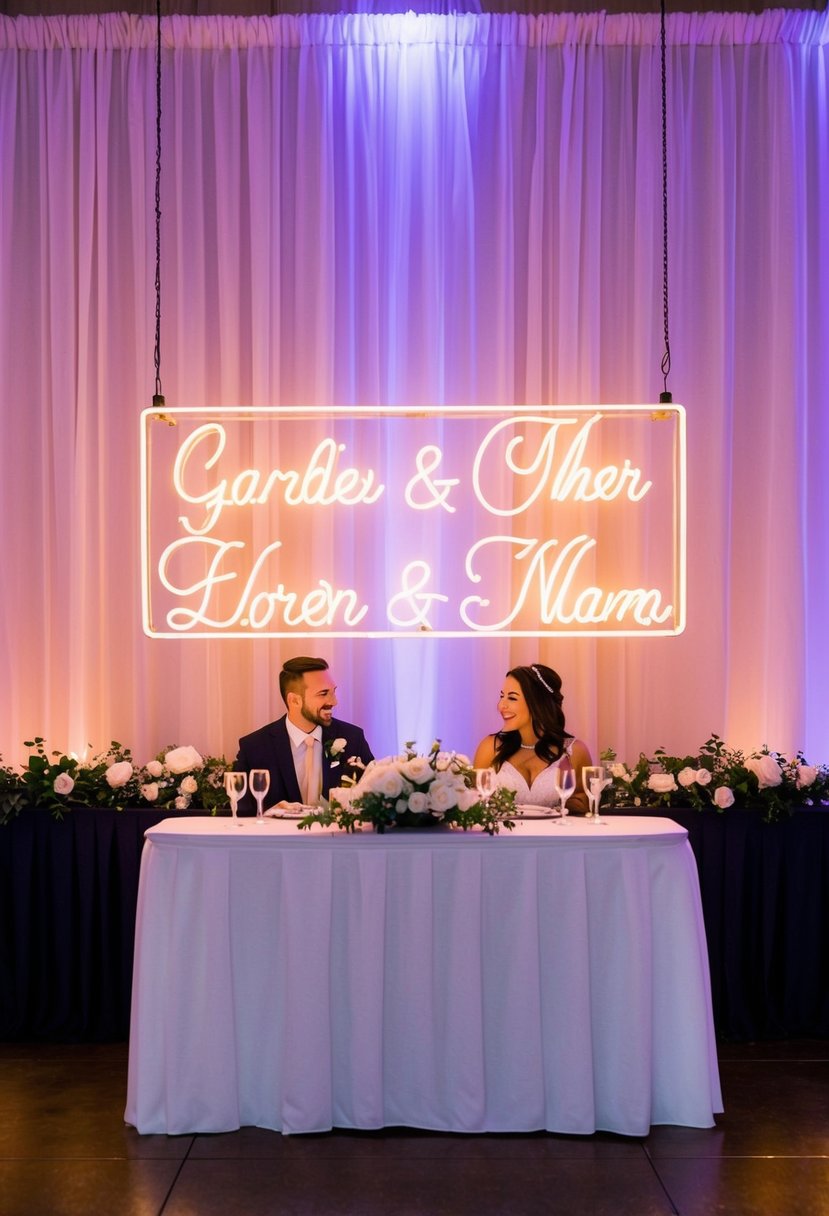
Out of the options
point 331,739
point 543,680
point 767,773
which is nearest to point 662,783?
point 767,773

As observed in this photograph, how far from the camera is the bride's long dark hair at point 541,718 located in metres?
4.85

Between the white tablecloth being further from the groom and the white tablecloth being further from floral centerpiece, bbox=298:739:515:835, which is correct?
the groom

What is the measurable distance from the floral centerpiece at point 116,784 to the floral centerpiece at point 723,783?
1.70m

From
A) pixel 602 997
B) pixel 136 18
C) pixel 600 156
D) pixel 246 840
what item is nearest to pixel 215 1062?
pixel 246 840

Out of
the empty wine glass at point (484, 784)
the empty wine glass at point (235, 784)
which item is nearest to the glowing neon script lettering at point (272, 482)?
the empty wine glass at point (235, 784)

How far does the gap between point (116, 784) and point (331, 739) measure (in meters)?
0.92

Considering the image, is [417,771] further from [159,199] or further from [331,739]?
[159,199]

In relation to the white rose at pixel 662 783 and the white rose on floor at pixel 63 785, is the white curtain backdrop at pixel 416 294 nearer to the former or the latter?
the white rose at pixel 662 783

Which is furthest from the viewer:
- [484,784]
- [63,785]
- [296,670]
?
[296,670]

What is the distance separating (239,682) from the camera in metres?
5.36

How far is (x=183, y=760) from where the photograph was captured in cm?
479

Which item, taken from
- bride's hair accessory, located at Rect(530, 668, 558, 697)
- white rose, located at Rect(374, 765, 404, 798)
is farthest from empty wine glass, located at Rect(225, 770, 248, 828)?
bride's hair accessory, located at Rect(530, 668, 558, 697)

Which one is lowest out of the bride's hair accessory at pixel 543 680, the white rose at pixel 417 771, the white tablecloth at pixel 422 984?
the white tablecloth at pixel 422 984

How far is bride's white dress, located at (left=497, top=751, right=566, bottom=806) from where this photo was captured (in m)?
4.71
